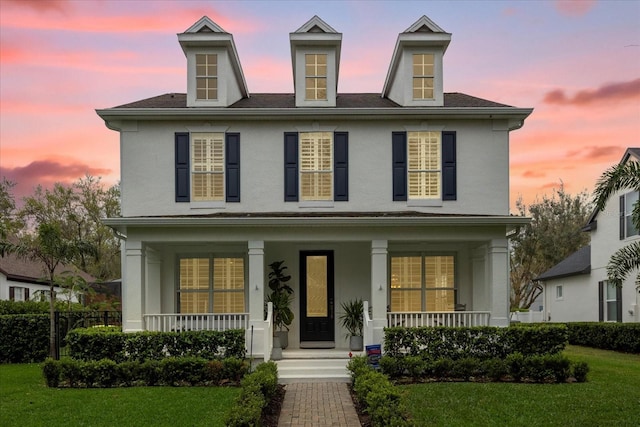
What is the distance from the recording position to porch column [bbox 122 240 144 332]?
14.7m

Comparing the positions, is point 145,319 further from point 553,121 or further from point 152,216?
point 553,121

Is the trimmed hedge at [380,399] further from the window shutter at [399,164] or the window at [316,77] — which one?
the window at [316,77]

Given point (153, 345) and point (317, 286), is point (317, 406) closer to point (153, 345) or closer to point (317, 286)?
point (153, 345)

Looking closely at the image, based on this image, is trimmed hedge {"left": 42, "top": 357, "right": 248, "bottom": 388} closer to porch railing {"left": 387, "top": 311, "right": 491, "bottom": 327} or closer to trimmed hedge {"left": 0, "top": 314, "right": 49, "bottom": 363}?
porch railing {"left": 387, "top": 311, "right": 491, "bottom": 327}

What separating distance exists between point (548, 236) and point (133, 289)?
109ft

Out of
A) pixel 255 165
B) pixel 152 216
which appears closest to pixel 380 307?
pixel 255 165

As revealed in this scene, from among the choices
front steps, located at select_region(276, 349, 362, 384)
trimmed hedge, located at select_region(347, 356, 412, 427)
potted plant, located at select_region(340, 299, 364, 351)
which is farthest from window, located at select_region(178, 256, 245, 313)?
trimmed hedge, located at select_region(347, 356, 412, 427)

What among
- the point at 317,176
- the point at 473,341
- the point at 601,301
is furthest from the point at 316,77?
the point at 601,301

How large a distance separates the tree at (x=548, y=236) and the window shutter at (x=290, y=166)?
1113 inches

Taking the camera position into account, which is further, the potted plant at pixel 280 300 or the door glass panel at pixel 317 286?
the door glass panel at pixel 317 286

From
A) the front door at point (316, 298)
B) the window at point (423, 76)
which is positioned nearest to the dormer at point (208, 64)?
the front door at point (316, 298)

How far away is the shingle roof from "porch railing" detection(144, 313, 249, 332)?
5.44 m

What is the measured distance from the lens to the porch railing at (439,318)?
15023mm

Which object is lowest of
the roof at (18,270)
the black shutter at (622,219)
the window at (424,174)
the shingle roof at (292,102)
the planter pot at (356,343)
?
the planter pot at (356,343)
